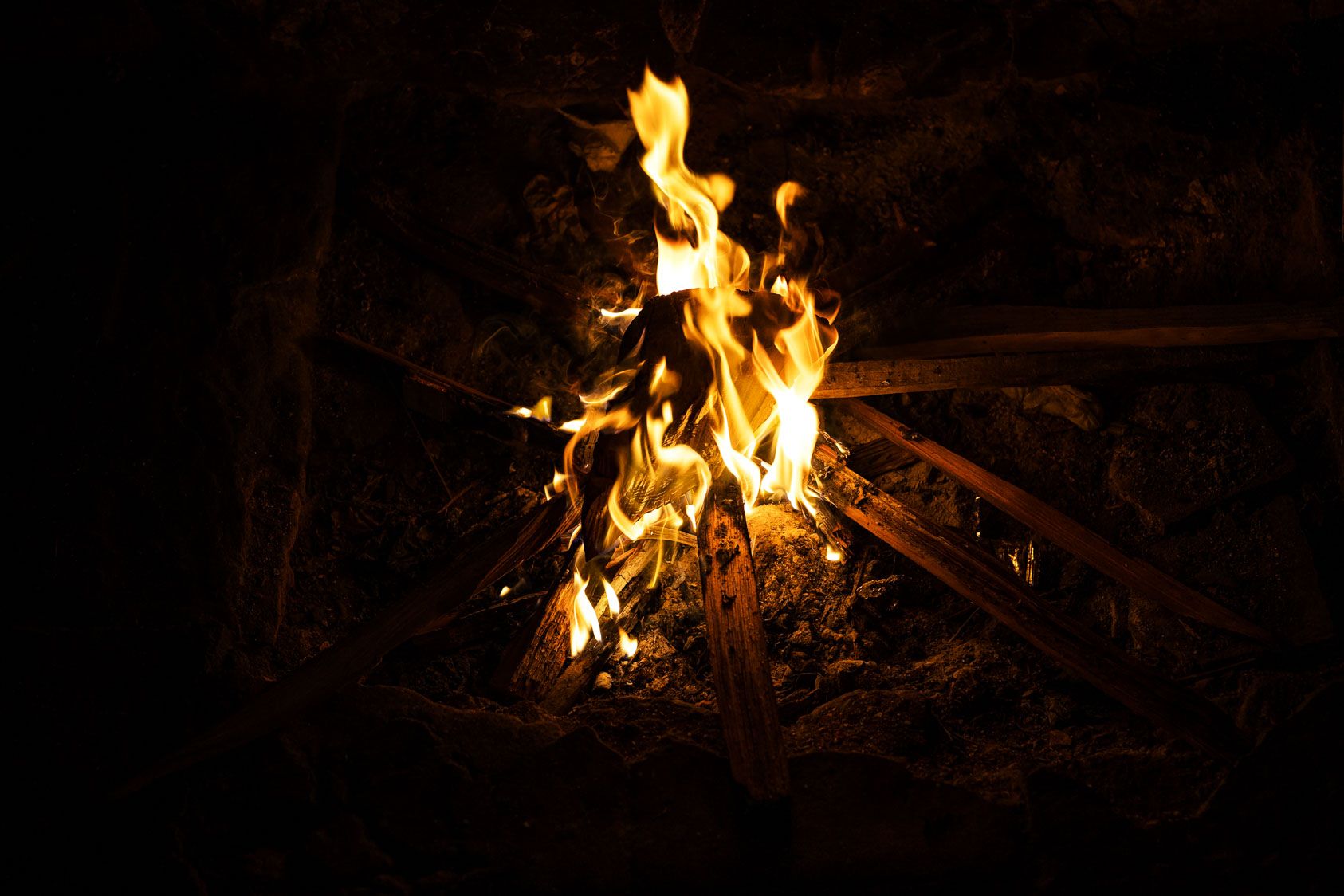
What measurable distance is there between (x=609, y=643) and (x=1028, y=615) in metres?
1.22

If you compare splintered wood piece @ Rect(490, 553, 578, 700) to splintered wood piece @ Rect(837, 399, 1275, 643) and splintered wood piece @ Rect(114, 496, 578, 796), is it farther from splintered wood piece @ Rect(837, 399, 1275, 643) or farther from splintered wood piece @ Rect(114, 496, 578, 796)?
splintered wood piece @ Rect(837, 399, 1275, 643)

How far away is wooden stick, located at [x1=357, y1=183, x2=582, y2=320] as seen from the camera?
3.08m

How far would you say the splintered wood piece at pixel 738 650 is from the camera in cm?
210

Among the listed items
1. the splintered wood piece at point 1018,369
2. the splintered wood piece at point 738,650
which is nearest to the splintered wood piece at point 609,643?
the splintered wood piece at point 738,650

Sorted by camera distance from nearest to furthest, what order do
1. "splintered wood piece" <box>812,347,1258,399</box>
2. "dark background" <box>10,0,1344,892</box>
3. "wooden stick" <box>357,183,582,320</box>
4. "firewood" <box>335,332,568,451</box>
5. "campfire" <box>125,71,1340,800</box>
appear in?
"campfire" <box>125,71,1340,800</box> < "dark background" <box>10,0,1344,892</box> < "splintered wood piece" <box>812,347,1258,399</box> < "firewood" <box>335,332,568,451</box> < "wooden stick" <box>357,183,582,320</box>

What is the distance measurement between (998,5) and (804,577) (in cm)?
196

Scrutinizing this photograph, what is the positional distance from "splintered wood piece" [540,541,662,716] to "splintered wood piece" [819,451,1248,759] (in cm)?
63

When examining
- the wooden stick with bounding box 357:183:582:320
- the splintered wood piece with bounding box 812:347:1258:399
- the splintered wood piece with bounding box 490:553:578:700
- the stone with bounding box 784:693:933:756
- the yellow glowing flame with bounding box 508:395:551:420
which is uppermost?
the wooden stick with bounding box 357:183:582:320

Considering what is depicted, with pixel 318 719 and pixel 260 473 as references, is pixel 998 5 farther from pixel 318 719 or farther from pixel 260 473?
pixel 318 719

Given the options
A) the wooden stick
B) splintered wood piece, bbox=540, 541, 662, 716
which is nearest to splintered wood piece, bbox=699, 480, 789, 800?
splintered wood piece, bbox=540, 541, 662, 716

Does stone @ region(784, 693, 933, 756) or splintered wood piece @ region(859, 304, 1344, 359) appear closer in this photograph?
stone @ region(784, 693, 933, 756)

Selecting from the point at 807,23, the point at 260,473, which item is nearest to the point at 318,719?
the point at 260,473

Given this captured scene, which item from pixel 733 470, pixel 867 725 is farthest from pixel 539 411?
pixel 867 725

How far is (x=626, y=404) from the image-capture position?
2615mm
